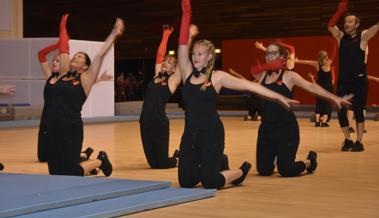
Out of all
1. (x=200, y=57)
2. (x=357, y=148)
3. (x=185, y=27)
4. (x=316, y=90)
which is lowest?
(x=357, y=148)

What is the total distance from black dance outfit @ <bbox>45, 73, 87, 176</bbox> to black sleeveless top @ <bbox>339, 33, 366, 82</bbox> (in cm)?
393

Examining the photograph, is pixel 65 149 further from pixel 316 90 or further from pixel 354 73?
pixel 354 73

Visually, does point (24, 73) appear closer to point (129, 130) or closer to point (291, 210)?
point (129, 130)

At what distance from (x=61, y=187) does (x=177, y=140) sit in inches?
240

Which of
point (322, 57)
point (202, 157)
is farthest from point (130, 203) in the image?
point (322, 57)

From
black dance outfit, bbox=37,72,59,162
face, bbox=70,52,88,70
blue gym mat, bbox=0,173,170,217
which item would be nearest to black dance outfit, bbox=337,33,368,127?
black dance outfit, bbox=37,72,59,162

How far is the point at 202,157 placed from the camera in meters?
5.71

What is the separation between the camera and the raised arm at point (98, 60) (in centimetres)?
614

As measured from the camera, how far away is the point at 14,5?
19.6 metres

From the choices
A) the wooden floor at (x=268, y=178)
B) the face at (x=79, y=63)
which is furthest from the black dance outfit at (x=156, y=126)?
the face at (x=79, y=63)

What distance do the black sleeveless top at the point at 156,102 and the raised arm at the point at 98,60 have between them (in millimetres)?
1203

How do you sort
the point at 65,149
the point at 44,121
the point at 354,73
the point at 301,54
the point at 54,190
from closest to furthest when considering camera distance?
1. the point at 54,190
2. the point at 65,149
3. the point at 44,121
4. the point at 354,73
5. the point at 301,54

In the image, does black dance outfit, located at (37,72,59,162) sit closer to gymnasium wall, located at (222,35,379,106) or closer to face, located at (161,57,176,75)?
face, located at (161,57,176,75)

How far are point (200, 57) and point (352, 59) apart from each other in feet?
12.9
